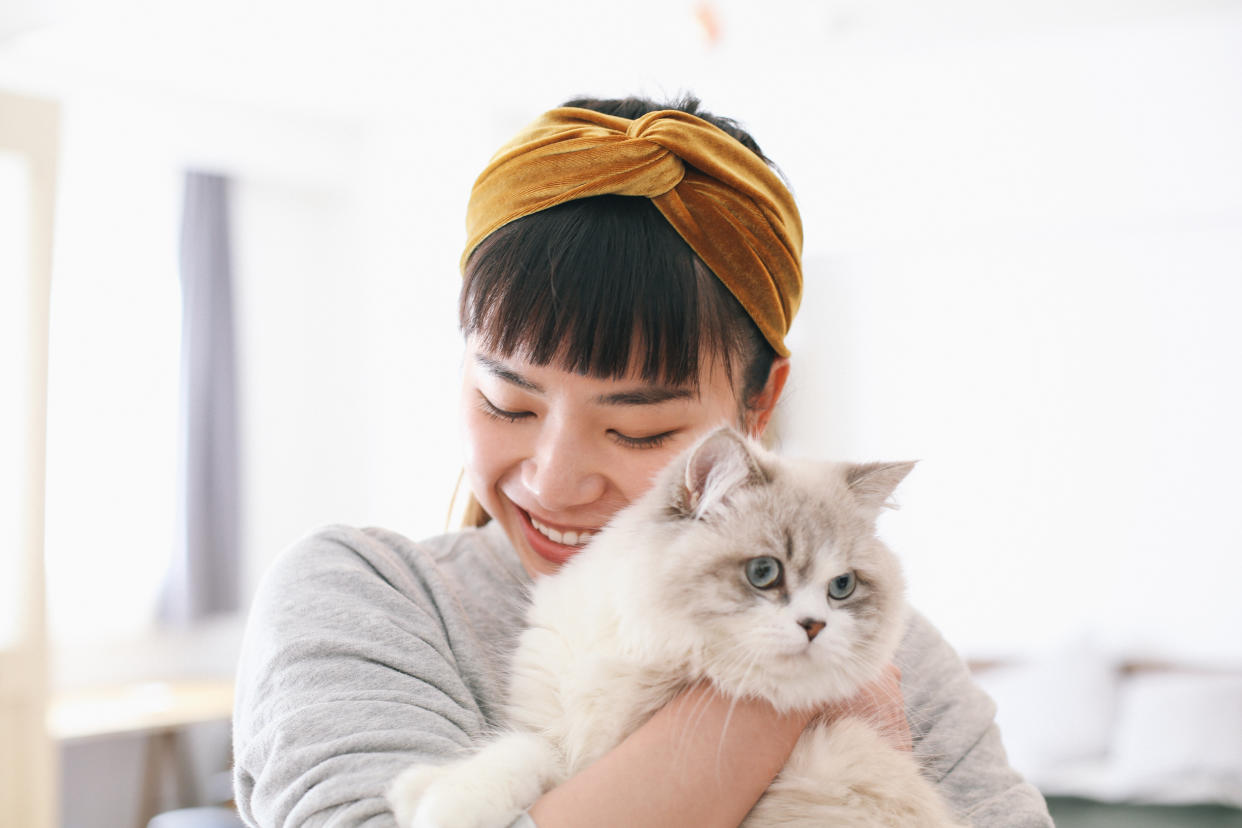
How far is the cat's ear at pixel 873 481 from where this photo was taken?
1.18 metres

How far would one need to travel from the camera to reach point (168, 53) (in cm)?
475

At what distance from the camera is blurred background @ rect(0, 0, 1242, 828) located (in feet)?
14.3

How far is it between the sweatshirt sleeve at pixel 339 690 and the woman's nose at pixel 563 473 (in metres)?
0.20

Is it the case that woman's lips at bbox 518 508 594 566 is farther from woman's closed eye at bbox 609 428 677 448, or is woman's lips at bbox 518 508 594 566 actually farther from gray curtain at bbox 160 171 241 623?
gray curtain at bbox 160 171 241 623

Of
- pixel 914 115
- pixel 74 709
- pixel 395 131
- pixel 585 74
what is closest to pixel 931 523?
pixel 914 115

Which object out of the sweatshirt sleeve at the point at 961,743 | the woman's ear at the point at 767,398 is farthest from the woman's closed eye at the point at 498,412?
the sweatshirt sleeve at the point at 961,743

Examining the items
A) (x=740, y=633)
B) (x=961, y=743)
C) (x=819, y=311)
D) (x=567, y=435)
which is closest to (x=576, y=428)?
(x=567, y=435)

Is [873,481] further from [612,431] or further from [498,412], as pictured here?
[498,412]

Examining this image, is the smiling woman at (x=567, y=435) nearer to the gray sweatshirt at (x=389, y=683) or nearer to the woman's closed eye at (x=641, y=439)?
the woman's closed eye at (x=641, y=439)

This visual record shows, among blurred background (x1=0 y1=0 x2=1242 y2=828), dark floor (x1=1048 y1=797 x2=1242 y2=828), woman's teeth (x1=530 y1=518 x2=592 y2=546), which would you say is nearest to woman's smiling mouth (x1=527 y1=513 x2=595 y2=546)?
woman's teeth (x1=530 y1=518 x2=592 y2=546)

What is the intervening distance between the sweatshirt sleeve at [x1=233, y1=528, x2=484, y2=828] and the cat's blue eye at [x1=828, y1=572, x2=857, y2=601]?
0.44m

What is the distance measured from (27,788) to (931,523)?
3871mm

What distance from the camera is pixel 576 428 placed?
4.12 ft

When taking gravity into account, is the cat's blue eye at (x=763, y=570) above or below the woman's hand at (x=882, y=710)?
above
